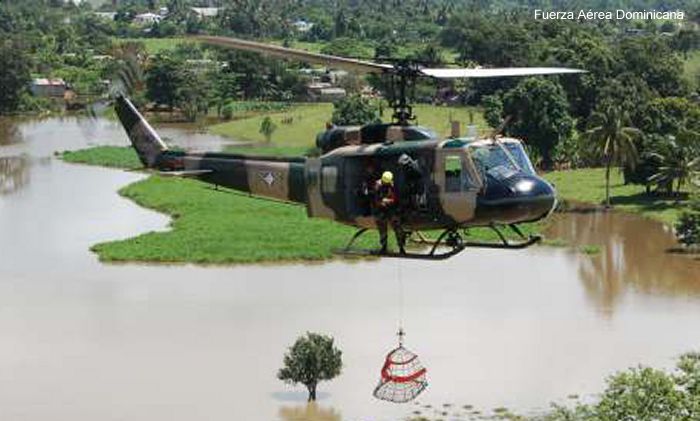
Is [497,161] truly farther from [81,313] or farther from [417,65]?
[81,313]

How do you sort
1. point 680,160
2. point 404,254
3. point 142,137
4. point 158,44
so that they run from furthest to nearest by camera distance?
point 158,44 < point 680,160 < point 142,137 < point 404,254

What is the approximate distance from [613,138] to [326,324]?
20110 millimetres

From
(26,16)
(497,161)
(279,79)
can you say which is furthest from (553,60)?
(26,16)

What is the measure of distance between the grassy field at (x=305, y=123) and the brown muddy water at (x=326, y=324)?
2463 cm

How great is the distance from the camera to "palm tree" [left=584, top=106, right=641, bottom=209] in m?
49.2

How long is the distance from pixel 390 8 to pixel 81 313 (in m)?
143

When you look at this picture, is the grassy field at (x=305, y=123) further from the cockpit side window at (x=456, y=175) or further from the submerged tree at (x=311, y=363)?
the cockpit side window at (x=456, y=175)

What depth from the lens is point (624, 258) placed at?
41.6 metres

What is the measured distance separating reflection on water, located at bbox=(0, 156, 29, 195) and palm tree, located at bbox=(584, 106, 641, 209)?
79.8ft

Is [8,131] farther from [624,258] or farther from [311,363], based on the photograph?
[311,363]

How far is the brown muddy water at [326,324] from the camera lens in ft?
89.4

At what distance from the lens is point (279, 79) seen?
95.6m

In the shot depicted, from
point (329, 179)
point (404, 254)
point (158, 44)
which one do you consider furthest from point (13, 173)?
point (158, 44)

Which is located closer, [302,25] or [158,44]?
[158,44]
